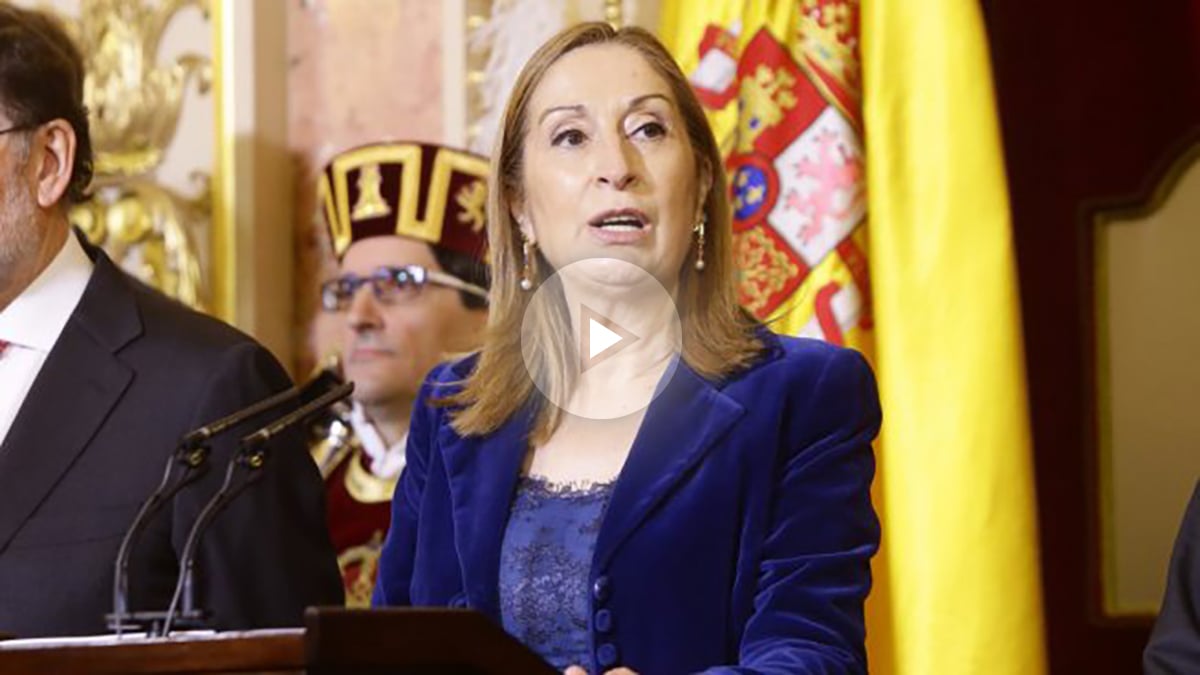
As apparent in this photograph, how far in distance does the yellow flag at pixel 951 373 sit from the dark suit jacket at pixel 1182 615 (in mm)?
501

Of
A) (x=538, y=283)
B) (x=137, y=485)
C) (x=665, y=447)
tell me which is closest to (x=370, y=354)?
(x=137, y=485)

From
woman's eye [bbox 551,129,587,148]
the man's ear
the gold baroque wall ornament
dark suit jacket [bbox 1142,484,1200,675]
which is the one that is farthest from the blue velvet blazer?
the gold baroque wall ornament

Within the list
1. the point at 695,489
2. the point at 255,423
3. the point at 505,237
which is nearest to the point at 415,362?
the point at 255,423

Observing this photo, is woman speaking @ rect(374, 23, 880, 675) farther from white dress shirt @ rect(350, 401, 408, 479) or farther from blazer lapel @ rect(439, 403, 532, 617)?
white dress shirt @ rect(350, 401, 408, 479)

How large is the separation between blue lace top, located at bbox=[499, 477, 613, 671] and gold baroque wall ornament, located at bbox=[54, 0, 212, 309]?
7.78 ft

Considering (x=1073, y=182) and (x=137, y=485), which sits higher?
(x=1073, y=182)

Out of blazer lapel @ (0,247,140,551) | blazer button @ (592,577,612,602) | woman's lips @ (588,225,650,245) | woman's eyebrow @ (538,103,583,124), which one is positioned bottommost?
blazer button @ (592,577,612,602)

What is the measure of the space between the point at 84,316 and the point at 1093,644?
1864mm

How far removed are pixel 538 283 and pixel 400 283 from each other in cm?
175

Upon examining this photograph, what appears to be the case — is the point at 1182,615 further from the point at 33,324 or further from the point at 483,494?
the point at 33,324

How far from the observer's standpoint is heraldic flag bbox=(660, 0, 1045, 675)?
3.25 m

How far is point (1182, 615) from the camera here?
2697 millimetres

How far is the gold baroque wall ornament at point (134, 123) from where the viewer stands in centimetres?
451

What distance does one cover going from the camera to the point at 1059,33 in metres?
4.01
